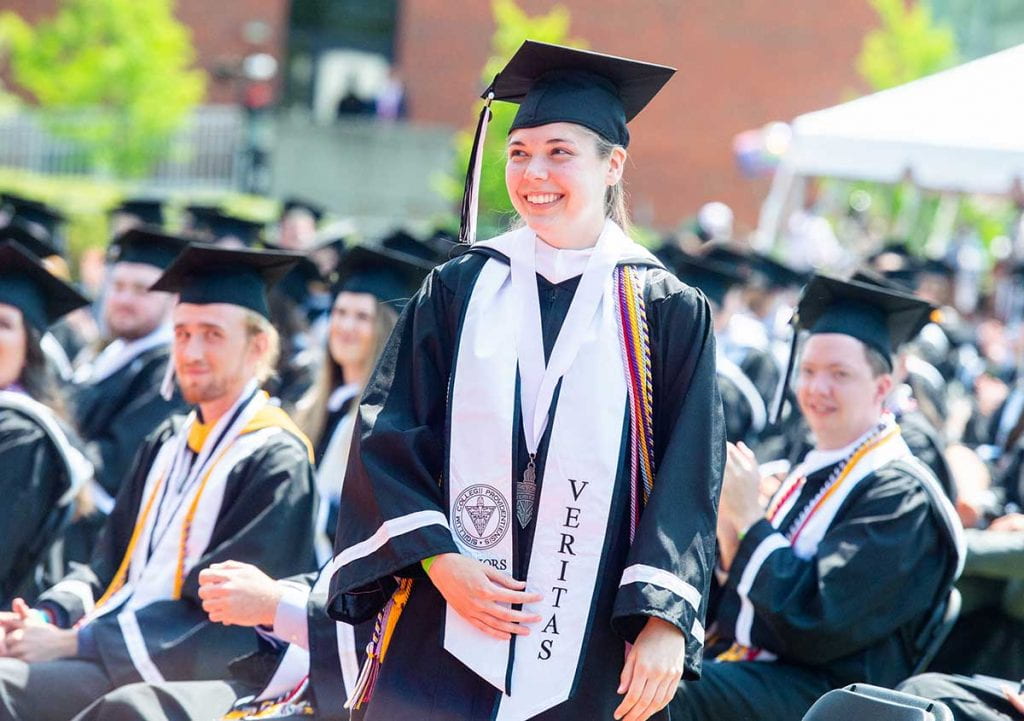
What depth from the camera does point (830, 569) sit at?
13.5 ft

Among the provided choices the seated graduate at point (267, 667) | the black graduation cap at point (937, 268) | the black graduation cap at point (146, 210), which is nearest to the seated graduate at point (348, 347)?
the seated graduate at point (267, 667)

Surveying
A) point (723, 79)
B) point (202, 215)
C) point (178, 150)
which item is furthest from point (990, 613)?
point (723, 79)

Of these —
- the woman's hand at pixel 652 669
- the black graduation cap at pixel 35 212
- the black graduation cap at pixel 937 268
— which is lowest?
the woman's hand at pixel 652 669

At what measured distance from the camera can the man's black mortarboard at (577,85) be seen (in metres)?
3.04

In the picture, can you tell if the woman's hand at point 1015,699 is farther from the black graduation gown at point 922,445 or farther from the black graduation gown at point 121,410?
the black graduation gown at point 121,410

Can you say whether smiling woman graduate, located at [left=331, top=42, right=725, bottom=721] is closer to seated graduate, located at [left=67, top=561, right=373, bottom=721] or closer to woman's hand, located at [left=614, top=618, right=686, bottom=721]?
woman's hand, located at [left=614, top=618, right=686, bottom=721]

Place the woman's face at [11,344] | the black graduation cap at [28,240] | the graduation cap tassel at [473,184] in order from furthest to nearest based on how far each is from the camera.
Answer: the black graduation cap at [28,240] → the woman's face at [11,344] → the graduation cap tassel at [473,184]

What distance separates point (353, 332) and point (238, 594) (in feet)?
8.12

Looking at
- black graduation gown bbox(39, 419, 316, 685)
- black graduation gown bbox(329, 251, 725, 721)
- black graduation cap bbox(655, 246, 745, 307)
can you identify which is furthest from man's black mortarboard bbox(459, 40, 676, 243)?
black graduation cap bbox(655, 246, 745, 307)

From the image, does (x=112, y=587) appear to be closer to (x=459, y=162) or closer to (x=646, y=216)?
(x=459, y=162)

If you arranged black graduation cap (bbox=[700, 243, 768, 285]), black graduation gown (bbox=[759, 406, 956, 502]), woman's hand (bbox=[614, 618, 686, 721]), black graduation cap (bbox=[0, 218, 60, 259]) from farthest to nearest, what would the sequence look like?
black graduation cap (bbox=[700, 243, 768, 285]) < black graduation cap (bbox=[0, 218, 60, 259]) < black graduation gown (bbox=[759, 406, 956, 502]) < woman's hand (bbox=[614, 618, 686, 721])

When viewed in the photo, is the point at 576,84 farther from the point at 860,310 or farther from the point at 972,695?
the point at 972,695

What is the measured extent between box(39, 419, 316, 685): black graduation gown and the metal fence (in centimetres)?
1910

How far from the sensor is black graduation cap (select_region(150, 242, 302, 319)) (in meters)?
4.75
